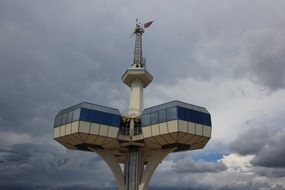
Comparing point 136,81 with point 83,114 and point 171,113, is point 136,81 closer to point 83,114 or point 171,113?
point 171,113

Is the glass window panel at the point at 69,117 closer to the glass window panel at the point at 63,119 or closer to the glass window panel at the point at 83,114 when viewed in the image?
the glass window panel at the point at 63,119

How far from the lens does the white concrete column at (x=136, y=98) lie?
67312 mm

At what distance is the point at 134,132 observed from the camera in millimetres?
61500

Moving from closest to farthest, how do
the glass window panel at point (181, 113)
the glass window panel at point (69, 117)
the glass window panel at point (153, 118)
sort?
1. the glass window panel at point (181, 113)
2. the glass window panel at point (153, 118)
3. the glass window panel at point (69, 117)

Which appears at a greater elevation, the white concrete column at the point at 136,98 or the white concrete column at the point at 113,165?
the white concrete column at the point at 136,98

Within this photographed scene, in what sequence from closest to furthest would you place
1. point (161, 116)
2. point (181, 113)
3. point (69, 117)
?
point (181, 113) → point (161, 116) → point (69, 117)

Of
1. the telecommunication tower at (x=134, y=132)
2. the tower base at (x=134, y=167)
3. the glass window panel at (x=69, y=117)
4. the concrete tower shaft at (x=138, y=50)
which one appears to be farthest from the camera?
the concrete tower shaft at (x=138, y=50)

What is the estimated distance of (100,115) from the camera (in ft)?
193

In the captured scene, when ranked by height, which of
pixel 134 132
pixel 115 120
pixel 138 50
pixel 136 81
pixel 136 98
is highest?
pixel 138 50

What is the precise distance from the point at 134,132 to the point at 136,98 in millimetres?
9360

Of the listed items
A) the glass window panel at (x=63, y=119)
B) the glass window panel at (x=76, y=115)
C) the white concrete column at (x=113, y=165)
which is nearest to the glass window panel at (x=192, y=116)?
the white concrete column at (x=113, y=165)

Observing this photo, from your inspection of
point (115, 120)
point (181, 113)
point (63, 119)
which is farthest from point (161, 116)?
point (63, 119)

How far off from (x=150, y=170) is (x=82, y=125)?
15609mm

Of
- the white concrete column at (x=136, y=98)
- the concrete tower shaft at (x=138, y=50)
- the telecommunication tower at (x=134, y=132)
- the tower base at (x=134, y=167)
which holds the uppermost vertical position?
the concrete tower shaft at (x=138, y=50)
